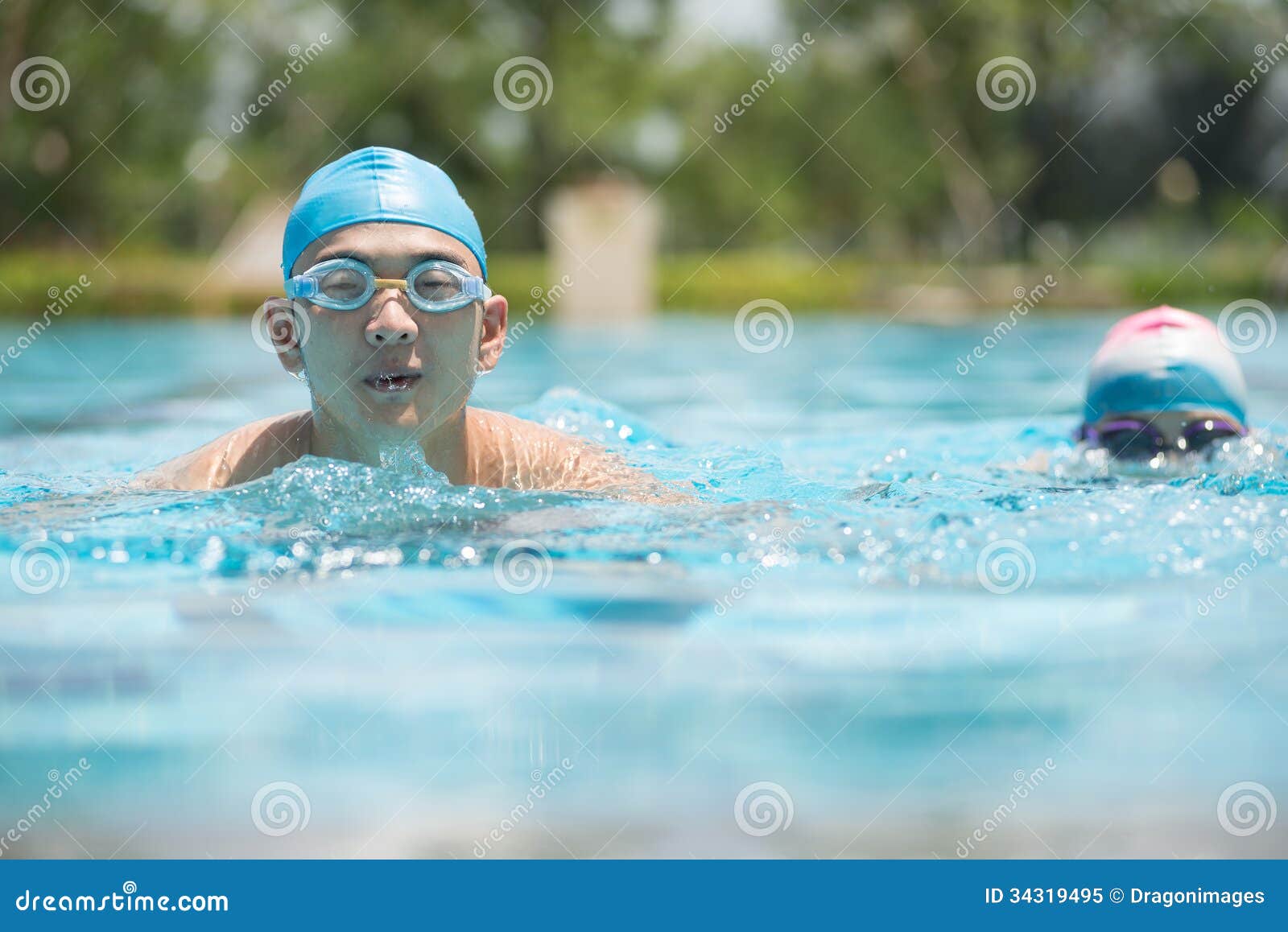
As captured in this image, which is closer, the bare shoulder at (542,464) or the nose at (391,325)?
the nose at (391,325)

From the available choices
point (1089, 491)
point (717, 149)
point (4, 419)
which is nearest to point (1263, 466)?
point (1089, 491)

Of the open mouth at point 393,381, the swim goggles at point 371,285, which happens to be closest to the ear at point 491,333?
the swim goggles at point 371,285

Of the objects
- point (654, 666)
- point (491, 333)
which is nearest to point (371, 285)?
point (491, 333)

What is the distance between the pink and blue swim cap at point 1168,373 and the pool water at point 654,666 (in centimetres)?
30

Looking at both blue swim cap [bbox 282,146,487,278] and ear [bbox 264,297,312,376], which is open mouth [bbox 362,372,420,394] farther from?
blue swim cap [bbox 282,146,487,278]

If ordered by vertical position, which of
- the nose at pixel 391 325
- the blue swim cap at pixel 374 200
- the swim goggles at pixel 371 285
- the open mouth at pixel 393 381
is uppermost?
the blue swim cap at pixel 374 200

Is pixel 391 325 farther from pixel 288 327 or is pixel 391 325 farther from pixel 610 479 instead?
pixel 610 479

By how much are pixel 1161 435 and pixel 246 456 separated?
11.5 ft

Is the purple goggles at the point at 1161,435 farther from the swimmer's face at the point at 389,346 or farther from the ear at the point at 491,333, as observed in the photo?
the swimmer's face at the point at 389,346

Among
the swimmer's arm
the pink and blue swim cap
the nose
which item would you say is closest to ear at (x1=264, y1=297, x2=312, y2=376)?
the nose

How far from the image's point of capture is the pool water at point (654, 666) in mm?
2473

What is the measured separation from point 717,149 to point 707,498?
45.7 meters

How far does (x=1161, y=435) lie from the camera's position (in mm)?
5543

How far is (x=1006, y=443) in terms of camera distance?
688 centimetres
